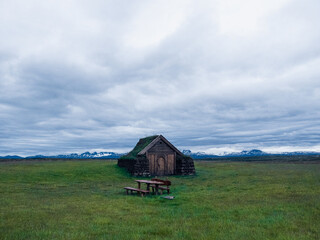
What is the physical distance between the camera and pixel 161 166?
37000mm

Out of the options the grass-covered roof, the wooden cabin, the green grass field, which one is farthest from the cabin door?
the green grass field

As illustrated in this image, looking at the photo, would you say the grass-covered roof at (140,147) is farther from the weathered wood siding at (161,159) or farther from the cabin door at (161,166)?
the cabin door at (161,166)

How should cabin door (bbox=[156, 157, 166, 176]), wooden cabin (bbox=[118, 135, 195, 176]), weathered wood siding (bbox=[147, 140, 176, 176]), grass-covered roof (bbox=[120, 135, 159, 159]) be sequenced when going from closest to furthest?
wooden cabin (bbox=[118, 135, 195, 176])
weathered wood siding (bbox=[147, 140, 176, 176])
grass-covered roof (bbox=[120, 135, 159, 159])
cabin door (bbox=[156, 157, 166, 176])

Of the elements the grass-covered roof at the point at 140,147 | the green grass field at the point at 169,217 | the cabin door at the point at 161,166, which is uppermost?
the grass-covered roof at the point at 140,147

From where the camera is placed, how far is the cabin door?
36750 millimetres

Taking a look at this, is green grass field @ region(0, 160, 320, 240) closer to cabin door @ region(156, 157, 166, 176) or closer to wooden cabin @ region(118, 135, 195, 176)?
wooden cabin @ region(118, 135, 195, 176)

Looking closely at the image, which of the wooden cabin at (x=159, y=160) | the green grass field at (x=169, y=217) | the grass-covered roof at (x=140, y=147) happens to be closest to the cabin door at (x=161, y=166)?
the wooden cabin at (x=159, y=160)

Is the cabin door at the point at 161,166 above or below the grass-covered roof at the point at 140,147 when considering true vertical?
below

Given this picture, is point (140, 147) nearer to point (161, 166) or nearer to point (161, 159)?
point (161, 159)

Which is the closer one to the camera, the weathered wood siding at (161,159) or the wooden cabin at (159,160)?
the wooden cabin at (159,160)

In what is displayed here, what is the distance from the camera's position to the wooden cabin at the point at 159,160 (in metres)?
34.9

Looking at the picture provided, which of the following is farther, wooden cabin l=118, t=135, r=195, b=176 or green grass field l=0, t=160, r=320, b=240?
wooden cabin l=118, t=135, r=195, b=176

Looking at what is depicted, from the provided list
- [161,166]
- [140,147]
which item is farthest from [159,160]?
[140,147]

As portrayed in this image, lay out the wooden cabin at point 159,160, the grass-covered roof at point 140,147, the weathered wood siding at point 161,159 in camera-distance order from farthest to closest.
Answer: the grass-covered roof at point 140,147, the weathered wood siding at point 161,159, the wooden cabin at point 159,160
